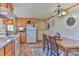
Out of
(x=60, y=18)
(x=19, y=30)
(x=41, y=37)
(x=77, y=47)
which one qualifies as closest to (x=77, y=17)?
(x=60, y=18)

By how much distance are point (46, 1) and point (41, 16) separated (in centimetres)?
29

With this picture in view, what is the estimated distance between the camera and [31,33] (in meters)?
1.51

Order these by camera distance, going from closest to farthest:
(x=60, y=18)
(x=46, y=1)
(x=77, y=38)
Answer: (x=46, y=1)
(x=77, y=38)
(x=60, y=18)

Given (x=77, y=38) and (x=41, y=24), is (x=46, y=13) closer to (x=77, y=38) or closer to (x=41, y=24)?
(x=41, y=24)

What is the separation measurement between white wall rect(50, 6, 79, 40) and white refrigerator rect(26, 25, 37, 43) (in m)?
0.20

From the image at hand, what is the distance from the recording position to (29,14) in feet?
4.52

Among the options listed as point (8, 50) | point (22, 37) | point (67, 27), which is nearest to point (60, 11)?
point (67, 27)

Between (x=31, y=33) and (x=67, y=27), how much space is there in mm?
415

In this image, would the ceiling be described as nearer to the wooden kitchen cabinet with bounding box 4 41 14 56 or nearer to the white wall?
the white wall

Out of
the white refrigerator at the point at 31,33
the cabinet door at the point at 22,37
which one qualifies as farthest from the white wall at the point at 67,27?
the cabinet door at the point at 22,37

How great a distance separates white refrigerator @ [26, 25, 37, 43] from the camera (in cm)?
147

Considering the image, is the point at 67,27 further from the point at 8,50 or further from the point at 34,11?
the point at 8,50

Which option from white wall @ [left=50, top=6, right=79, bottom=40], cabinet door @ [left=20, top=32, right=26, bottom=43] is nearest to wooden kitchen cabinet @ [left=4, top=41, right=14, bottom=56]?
cabinet door @ [left=20, top=32, right=26, bottom=43]

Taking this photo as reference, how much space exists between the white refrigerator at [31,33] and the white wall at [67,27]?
8.0 inches
